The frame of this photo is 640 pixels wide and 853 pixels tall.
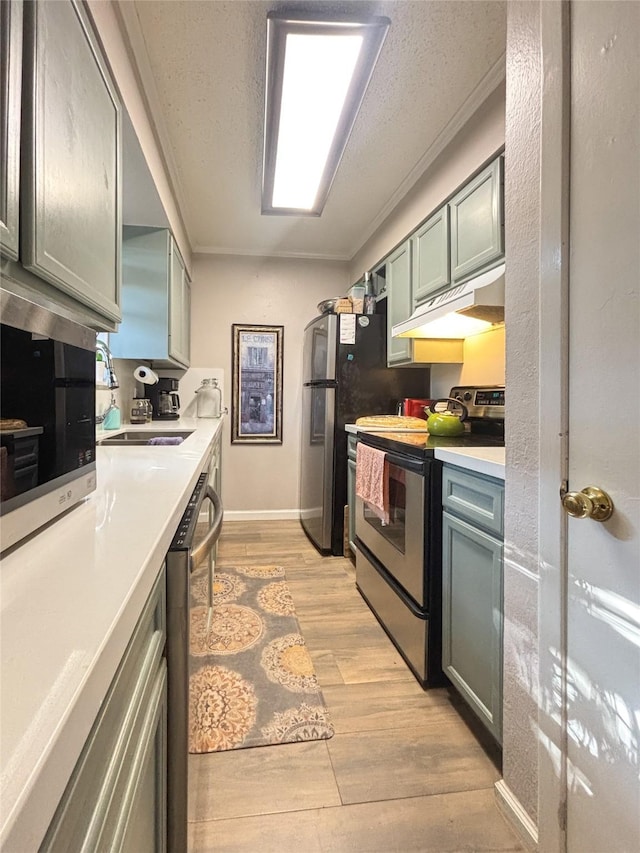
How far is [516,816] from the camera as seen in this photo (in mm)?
1100

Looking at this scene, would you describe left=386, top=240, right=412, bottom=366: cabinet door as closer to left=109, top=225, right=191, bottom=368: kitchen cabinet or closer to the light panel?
the light panel

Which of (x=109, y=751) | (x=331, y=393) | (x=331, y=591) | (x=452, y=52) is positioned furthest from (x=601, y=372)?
(x=331, y=393)

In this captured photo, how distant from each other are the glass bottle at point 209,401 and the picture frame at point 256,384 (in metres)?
0.22

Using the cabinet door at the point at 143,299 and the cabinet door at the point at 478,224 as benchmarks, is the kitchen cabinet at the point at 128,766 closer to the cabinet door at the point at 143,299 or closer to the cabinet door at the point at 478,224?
the cabinet door at the point at 478,224

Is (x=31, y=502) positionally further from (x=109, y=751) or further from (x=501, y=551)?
(x=501, y=551)

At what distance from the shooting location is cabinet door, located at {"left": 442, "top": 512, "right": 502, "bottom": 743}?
Result: 125 centimetres

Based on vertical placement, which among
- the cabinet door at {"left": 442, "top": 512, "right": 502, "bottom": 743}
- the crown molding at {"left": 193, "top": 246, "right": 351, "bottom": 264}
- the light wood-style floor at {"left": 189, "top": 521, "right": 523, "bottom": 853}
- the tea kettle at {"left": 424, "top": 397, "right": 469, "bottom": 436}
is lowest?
the light wood-style floor at {"left": 189, "top": 521, "right": 523, "bottom": 853}

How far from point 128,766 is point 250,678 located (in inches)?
51.0

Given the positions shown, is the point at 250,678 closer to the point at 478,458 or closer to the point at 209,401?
the point at 478,458

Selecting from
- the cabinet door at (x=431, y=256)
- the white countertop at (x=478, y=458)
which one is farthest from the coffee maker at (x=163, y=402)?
the white countertop at (x=478, y=458)

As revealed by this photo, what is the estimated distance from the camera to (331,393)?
3078 millimetres

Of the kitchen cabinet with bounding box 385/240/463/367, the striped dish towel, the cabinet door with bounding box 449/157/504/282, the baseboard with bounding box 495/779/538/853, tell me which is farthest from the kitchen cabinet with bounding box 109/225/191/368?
the baseboard with bounding box 495/779/538/853

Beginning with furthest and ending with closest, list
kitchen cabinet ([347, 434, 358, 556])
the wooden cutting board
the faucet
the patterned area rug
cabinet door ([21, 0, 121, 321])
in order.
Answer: kitchen cabinet ([347, 434, 358, 556]) → the wooden cutting board → the faucet → the patterned area rug → cabinet door ([21, 0, 121, 321])

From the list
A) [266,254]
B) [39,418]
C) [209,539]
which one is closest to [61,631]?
[39,418]
